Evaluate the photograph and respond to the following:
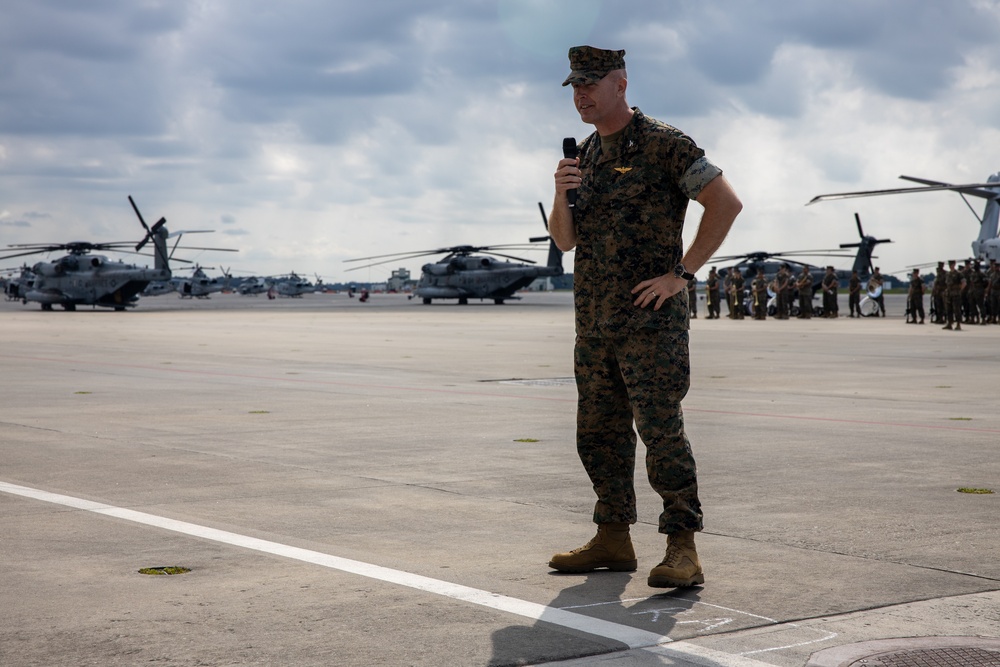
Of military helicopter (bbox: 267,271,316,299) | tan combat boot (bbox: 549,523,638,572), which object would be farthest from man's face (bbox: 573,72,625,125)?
military helicopter (bbox: 267,271,316,299)

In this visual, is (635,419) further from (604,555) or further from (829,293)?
(829,293)

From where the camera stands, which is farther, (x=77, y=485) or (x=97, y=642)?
(x=77, y=485)

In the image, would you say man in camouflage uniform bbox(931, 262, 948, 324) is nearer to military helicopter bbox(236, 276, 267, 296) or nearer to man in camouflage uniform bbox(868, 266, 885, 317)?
man in camouflage uniform bbox(868, 266, 885, 317)

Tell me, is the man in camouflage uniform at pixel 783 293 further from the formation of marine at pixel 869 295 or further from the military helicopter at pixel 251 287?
the military helicopter at pixel 251 287

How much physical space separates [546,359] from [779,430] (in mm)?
10506

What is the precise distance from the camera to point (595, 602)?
4828 mm

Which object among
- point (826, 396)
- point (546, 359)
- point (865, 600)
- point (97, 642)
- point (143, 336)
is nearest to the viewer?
point (97, 642)

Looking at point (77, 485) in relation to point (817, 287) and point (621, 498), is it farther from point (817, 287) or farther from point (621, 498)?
point (817, 287)

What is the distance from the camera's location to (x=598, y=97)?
17.3ft

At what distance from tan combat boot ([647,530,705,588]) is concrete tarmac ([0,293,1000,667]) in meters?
0.07

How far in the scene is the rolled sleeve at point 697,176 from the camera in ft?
16.7

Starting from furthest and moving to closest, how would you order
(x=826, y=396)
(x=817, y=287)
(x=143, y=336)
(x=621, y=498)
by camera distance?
(x=817, y=287) < (x=143, y=336) < (x=826, y=396) < (x=621, y=498)

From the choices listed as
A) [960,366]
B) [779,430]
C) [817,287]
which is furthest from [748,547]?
[817,287]

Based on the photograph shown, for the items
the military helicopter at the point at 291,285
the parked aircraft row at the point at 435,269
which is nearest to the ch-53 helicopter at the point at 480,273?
the parked aircraft row at the point at 435,269
